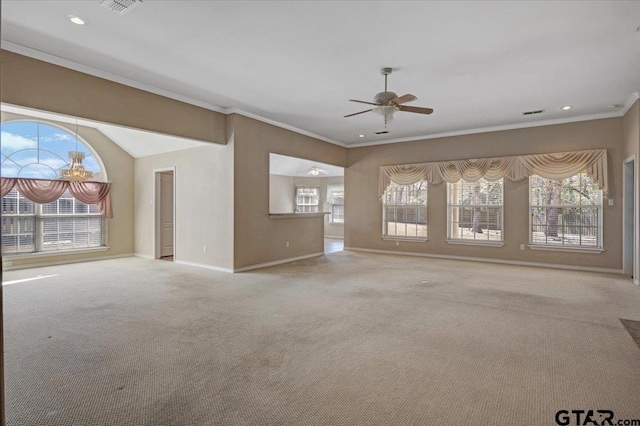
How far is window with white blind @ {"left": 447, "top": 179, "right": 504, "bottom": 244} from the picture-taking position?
763 centimetres

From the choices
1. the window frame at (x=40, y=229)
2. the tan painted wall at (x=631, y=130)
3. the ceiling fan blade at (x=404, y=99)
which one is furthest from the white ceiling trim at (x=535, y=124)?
the window frame at (x=40, y=229)

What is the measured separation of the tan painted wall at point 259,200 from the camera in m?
6.45

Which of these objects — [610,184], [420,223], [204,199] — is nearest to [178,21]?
[204,199]

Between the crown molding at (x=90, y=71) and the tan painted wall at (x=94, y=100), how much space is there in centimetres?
5

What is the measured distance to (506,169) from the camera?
737 centimetres

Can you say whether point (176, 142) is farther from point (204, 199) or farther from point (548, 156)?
point (548, 156)

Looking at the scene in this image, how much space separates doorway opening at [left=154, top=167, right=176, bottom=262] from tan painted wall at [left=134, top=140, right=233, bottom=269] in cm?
14

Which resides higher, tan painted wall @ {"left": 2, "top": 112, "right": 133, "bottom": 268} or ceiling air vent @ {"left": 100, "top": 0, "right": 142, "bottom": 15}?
ceiling air vent @ {"left": 100, "top": 0, "right": 142, "bottom": 15}

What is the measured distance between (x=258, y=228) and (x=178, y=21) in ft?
13.2

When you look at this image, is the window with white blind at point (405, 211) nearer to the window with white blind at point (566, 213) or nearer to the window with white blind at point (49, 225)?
the window with white blind at point (566, 213)

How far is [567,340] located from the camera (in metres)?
3.37

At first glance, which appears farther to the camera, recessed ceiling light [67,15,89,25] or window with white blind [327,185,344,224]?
window with white blind [327,185,344,224]

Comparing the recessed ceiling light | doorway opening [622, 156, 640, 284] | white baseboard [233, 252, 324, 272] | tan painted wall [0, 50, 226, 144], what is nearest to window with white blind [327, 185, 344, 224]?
white baseboard [233, 252, 324, 272]

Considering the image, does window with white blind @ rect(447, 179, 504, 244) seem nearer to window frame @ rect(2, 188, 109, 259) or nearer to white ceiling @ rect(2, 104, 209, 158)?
white ceiling @ rect(2, 104, 209, 158)
